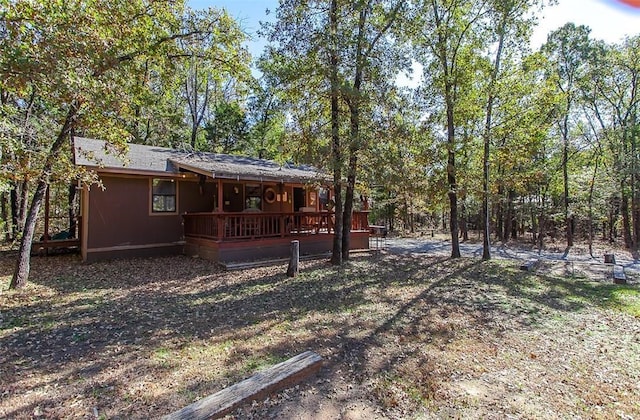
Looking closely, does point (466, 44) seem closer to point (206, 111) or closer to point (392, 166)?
point (392, 166)

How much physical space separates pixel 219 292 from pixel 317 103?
5.92 metres

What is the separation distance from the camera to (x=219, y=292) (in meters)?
6.70

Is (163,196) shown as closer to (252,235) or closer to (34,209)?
(252,235)

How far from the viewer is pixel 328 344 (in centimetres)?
430

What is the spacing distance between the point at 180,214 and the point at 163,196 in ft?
2.56

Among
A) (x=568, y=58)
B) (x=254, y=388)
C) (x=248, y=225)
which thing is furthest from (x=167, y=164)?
(x=568, y=58)

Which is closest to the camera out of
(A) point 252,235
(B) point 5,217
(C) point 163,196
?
(A) point 252,235

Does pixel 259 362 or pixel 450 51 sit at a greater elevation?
pixel 450 51

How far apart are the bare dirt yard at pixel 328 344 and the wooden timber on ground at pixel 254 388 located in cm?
9

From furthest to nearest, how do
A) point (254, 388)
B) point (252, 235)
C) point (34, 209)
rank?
1. point (252, 235)
2. point (34, 209)
3. point (254, 388)

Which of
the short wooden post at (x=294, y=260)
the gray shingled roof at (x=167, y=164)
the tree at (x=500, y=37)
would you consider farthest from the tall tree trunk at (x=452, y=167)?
the short wooden post at (x=294, y=260)

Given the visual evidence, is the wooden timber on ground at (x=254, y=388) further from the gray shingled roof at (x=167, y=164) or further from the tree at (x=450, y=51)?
the tree at (x=450, y=51)

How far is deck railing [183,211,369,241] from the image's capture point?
9531 mm

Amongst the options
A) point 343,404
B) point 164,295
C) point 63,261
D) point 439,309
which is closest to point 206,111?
point 63,261
